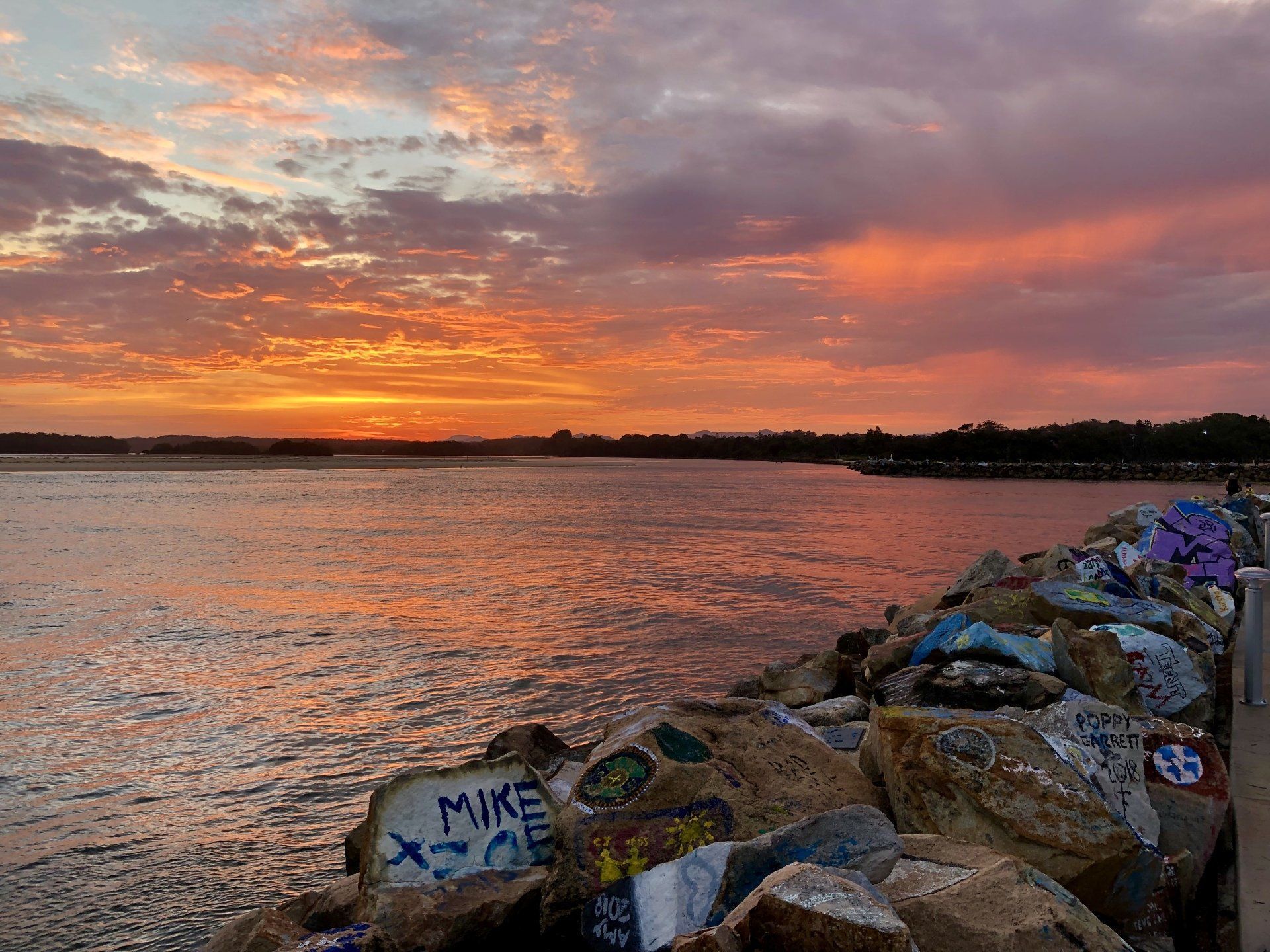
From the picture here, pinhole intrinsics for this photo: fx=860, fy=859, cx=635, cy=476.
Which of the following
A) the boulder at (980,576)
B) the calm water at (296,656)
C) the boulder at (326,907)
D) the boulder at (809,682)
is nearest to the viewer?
the boulder at (326,907)

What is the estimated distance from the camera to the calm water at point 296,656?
5.06m

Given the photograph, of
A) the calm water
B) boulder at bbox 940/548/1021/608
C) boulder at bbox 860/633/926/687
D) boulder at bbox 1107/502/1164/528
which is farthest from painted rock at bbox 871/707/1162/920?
boulder at bbox 1107/502/1164/528

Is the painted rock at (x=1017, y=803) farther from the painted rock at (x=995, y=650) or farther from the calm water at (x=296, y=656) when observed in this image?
the calm water at (x=296, y=656)

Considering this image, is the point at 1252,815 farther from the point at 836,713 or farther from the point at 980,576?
the point at 980,576

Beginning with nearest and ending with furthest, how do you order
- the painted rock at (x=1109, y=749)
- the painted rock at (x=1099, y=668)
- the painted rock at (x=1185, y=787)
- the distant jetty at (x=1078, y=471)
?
the painted rock at (x=1109, y=749)
the painted rock at (x=1185, y=787)
the painted rock at (x=1099, y=668)
the distant jetty at (x=1078, y=471)

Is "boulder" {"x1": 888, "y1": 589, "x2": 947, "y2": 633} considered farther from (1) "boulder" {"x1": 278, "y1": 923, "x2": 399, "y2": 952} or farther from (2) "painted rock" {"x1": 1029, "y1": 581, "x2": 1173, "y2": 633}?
(1) "boulder" {"x1": 278, "y1": 923, "x2": 399, "y2": 952}

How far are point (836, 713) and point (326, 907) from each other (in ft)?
12.8

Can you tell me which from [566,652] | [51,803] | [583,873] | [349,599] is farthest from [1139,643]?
[349,599]

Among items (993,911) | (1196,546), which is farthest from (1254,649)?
(1196,546)

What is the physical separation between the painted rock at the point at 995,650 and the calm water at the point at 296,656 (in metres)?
3.08

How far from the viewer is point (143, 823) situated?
17.9 ft

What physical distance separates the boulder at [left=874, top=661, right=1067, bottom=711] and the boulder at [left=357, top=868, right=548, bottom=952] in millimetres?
2989

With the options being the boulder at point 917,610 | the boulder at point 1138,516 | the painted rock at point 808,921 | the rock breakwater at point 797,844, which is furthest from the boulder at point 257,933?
the boulder at point 1138,516

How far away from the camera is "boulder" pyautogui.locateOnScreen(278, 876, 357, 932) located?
12.4 feet
